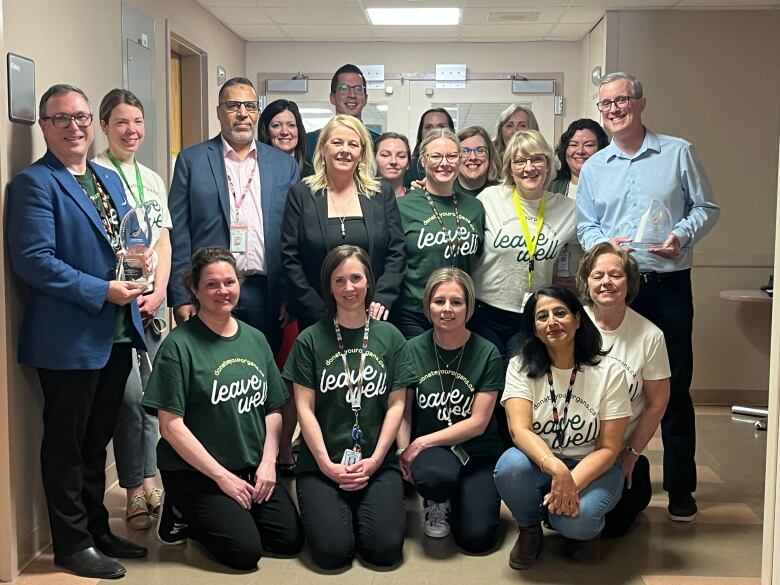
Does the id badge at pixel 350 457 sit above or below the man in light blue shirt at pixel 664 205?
below

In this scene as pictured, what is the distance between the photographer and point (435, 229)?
344 cm

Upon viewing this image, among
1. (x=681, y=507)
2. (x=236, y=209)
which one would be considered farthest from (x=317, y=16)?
(x=681, y=507)

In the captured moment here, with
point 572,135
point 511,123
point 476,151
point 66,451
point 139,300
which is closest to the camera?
point 66,451

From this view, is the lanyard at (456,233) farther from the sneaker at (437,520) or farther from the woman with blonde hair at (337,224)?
the sneaker at (437,520)

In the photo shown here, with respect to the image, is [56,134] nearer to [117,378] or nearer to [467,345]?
[117,378]

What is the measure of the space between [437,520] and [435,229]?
109 cm

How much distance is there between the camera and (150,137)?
457 cm

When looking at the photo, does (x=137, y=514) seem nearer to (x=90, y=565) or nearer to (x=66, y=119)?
(x=90, y=565)

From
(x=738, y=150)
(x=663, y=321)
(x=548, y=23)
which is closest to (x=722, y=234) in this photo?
(x=738, y=150)

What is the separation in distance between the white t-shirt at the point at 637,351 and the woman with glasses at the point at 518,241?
0.33m

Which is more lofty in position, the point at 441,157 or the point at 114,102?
the point at 114,102

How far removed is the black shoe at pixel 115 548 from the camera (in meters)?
3.08

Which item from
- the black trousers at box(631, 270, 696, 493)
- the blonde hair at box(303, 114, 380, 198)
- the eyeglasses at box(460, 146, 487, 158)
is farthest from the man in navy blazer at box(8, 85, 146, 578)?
the black trousers at box(631, 270, 696, 493)

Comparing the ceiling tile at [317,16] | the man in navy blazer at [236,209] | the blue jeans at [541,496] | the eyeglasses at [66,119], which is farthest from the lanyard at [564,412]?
the ceiling tile at [317,16]
